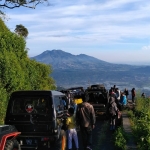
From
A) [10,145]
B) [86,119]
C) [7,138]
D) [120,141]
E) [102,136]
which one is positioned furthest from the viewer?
[102,136]

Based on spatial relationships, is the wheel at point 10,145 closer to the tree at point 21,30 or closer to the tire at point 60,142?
the tire at point 60,142

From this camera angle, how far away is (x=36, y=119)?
10711mm

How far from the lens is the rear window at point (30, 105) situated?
35.3ft

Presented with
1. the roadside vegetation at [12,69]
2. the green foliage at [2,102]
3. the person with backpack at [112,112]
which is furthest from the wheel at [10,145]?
the person with backpack at [112,112]

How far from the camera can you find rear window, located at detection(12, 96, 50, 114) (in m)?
10.8

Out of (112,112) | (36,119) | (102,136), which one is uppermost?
(36,119)

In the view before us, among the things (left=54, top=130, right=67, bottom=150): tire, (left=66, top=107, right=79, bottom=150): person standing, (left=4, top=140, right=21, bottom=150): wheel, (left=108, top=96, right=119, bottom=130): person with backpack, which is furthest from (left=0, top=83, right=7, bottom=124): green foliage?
(left=4, top=140, right=21, bottom=150): wheel

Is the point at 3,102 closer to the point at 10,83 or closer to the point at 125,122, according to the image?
the point at 10,83

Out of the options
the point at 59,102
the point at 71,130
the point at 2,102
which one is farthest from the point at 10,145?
the point at 2,102

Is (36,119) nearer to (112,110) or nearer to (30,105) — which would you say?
(30,105)

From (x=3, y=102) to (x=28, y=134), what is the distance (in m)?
5.96

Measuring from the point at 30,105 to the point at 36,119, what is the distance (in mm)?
493

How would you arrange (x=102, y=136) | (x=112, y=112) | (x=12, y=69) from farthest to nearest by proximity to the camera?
(x=12, y=69) → (x=112, y=112) → (x=102, y=136)

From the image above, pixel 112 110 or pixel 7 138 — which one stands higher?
pixel 7 138
